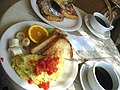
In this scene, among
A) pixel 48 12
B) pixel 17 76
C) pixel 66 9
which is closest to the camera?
pixel 17 76

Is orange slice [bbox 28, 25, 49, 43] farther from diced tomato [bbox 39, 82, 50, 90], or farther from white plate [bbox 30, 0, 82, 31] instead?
diced tomato [bbox 39, 82, 50, 90]

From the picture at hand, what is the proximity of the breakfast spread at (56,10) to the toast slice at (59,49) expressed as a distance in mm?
162

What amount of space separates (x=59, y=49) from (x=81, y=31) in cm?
31

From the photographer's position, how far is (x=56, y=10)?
3.92ft

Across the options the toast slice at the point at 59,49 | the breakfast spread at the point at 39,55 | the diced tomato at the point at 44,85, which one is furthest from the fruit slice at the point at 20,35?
the diced tomato at the point at 44,85

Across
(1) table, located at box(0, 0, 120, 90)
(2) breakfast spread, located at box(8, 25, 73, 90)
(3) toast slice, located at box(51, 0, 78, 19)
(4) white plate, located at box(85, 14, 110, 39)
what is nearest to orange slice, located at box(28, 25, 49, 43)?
(2) breakfast spread, located at box(8, 25, 73, 90)

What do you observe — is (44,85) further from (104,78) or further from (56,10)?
(56,10)

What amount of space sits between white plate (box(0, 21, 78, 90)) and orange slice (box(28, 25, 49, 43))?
45 mm

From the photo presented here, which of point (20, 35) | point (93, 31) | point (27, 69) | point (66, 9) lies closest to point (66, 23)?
point (66, 9)

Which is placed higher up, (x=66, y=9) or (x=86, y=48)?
(x=66, y=9)

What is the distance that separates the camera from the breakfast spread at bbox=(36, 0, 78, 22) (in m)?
1.13

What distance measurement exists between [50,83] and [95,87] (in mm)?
205

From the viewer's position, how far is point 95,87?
934 mm

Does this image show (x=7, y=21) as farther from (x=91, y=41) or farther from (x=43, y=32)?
(x=91, y=41)
